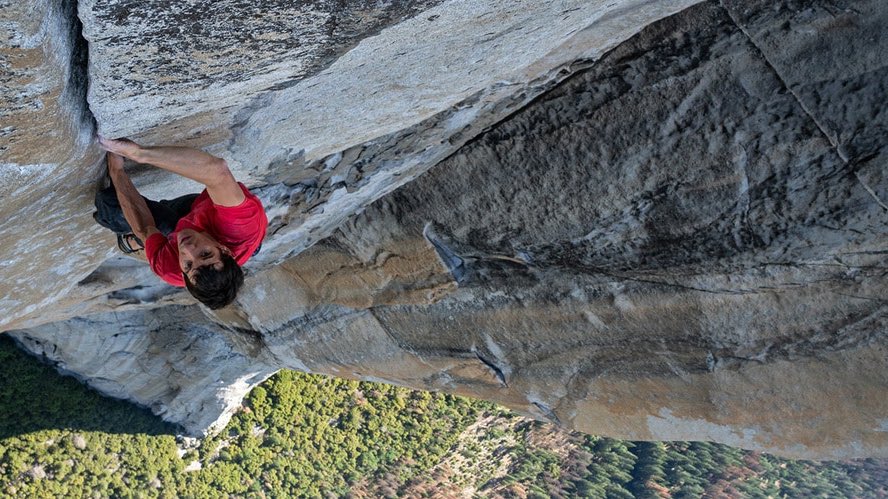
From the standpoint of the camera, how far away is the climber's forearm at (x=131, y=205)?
2750mm

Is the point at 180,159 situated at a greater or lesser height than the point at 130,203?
greater

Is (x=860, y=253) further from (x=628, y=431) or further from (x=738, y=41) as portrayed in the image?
(x=628, y=431)

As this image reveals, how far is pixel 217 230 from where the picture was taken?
2727 millimetres

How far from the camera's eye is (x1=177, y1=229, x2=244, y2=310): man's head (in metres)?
2.53

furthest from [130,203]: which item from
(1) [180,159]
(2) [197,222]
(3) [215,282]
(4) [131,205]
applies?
(3) [215,282]

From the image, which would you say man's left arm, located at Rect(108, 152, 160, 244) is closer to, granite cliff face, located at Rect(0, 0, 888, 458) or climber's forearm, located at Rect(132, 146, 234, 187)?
granite cliff face, located at Rect(0, 0, 888, 458)

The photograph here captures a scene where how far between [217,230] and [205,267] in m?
0.23

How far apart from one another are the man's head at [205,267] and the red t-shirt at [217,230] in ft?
0.35

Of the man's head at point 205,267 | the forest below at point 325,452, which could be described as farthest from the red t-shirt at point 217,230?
the forest below at point 325,452

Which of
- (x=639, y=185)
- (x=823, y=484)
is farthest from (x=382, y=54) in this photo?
(x=823, y=484)

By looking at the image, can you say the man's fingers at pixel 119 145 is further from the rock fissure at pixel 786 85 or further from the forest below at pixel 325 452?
the forest below at pixel 325 452

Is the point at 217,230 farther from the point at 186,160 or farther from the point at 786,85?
the point at 786,85

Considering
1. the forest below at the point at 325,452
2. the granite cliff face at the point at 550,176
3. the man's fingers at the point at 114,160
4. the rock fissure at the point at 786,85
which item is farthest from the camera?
the forest below at the point at 325,452

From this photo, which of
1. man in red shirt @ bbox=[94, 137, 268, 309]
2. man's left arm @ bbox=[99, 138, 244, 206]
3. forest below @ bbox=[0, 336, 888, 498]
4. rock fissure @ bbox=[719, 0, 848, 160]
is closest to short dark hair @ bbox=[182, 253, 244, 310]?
man in red shirt @ bbox=[94, 137, 268, 309]
